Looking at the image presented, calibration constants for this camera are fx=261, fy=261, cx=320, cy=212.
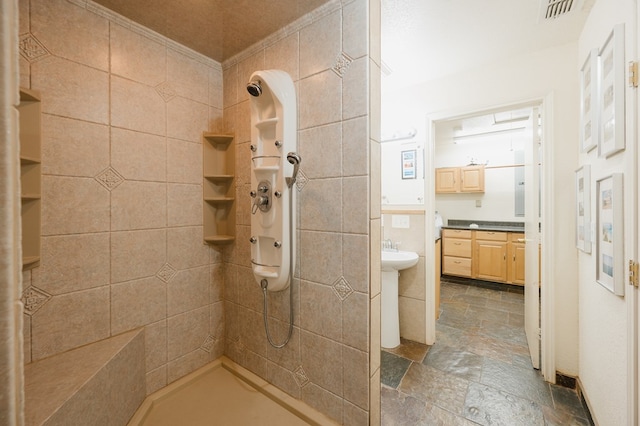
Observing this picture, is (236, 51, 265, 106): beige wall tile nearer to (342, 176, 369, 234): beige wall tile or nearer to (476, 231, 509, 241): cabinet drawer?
Answer: (342, 176, 369, 234): beige wall tile

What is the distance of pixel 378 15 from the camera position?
1279mm

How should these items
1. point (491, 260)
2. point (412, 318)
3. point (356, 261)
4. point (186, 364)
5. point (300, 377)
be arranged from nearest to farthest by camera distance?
1. point (356, 261)
2. point (300, 377)
3. point (186, 364)
4. point (412, 318)
5. point (491, 260)

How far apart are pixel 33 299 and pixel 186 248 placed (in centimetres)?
70

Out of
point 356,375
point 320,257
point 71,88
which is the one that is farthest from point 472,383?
point 71,88

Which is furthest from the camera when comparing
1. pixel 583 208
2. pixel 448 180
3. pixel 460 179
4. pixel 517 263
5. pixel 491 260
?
A: pixel 448 180

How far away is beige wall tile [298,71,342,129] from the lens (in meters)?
1.29

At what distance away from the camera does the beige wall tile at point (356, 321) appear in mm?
1203

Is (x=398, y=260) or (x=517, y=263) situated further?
(x=517, y=263)

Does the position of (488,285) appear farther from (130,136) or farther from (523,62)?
(130,136)

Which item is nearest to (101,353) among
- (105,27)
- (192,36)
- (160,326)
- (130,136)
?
(160,326)

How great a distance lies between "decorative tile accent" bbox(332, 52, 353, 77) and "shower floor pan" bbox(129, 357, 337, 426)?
1.74 meters

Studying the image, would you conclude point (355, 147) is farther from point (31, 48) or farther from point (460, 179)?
point (460, 179)

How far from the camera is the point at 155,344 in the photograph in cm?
157

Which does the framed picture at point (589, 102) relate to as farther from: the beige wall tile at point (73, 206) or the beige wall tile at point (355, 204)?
the beige wall tile at point (73, 206)
